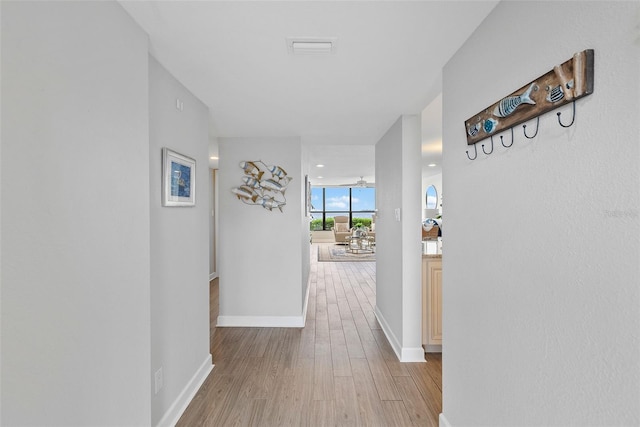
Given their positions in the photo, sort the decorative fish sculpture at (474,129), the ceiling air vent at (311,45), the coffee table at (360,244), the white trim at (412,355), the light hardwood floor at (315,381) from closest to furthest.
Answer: the decorative fish sculpture at (474,129) → the ceiling air vent at (311,45) → the light hardwood floor at (315,381) → the white trim at (412,355) → the coffee table at (360,244)

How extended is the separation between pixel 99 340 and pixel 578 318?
1643 mm

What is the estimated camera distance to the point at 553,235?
101 centimetres

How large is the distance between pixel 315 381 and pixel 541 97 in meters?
2.40

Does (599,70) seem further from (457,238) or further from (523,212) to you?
(457,238)

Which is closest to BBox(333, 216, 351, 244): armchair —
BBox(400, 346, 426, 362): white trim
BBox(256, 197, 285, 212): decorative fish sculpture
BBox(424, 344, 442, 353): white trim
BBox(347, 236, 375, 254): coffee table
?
BBox(347, 236, 375, 254): coffee table

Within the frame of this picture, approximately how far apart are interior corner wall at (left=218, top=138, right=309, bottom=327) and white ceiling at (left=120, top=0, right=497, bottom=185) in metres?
0.83

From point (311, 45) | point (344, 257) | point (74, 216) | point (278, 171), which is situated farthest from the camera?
point (344, 257)

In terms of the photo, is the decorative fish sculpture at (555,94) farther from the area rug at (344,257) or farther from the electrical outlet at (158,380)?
the area rug at (344,257)

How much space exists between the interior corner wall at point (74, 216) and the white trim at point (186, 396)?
50 centimetres

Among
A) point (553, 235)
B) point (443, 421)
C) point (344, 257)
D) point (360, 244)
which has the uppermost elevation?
point (553, 235)

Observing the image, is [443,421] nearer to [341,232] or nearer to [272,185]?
[272,185]

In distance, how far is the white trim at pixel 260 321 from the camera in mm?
3754

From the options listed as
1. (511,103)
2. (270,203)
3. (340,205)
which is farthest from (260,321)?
(340,205)

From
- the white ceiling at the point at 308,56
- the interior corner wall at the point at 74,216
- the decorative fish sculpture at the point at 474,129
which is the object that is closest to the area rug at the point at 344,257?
the white ceiling at the point at 308,56
